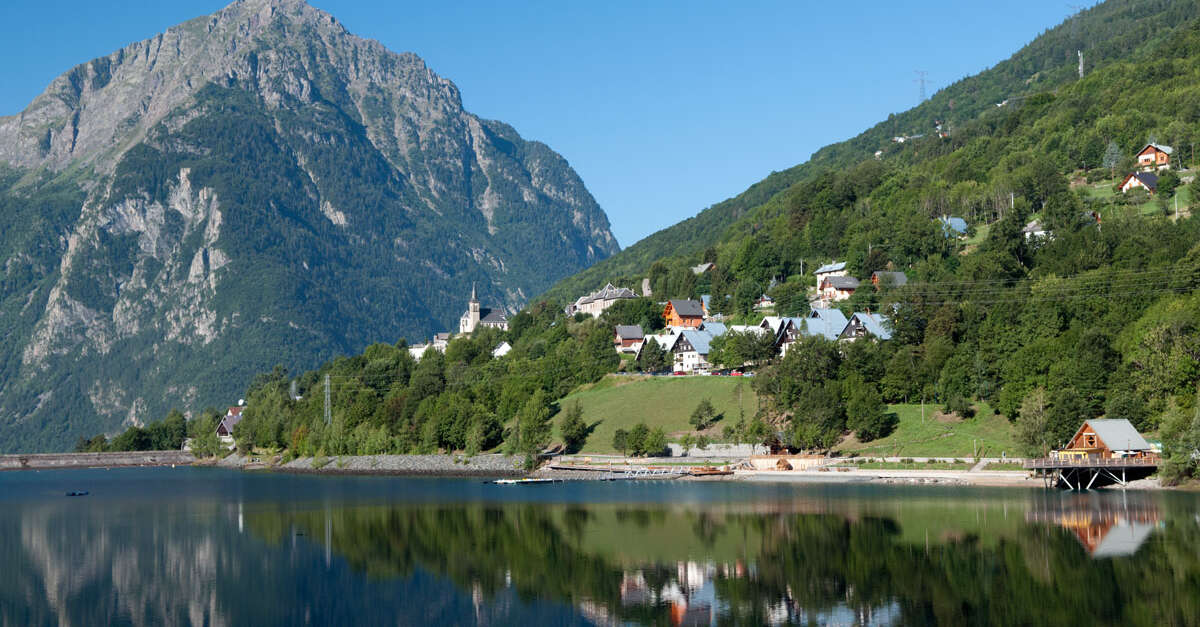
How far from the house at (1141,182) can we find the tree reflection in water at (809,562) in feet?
278

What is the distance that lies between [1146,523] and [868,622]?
1094 inches

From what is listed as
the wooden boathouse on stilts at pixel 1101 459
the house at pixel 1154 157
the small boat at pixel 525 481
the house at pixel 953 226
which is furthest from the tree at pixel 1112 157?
the small boat at pixel 525 481

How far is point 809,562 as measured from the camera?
180 feet

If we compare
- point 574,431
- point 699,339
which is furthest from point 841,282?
point 574,431

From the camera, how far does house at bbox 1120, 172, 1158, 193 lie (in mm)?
148375

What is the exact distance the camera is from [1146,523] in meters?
62.0

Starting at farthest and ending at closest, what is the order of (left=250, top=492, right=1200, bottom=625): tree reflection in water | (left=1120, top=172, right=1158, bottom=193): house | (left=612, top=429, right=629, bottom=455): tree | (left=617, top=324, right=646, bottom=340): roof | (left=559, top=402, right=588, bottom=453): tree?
(left=617, top=324, right=646, bottom=340): roof → (left=1120, top=172, right=1158, bottom=193): house → (left=559, top=402, right=588, bottom=453): tree → (left=612, top=429, right=629, bottom=455): tree → (left=250, top=492, right=1200, bottom=625): tree reflection in water

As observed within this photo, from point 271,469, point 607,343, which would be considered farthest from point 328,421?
point 607,343

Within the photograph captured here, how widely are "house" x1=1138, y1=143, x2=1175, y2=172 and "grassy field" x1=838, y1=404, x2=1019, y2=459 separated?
7129 cm

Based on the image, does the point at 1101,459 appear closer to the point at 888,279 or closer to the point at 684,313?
the point at 888,279

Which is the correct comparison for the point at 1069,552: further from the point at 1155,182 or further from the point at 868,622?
the point at 1155,182

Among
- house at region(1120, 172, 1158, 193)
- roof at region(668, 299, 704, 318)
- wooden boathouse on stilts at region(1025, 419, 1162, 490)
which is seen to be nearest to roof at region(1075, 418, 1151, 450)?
wooden boathouse on stilts at region(1025, 419, 1162, 490)

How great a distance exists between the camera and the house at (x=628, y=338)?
551 ft

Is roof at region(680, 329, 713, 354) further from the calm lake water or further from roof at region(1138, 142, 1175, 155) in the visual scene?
roof at region(1138, 142, 1175, 155)
